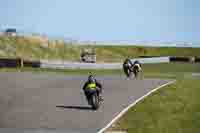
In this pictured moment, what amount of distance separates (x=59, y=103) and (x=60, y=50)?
217 ft

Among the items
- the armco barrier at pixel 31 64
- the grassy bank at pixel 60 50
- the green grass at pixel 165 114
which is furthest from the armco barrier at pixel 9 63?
the green grass at pixel 165 114

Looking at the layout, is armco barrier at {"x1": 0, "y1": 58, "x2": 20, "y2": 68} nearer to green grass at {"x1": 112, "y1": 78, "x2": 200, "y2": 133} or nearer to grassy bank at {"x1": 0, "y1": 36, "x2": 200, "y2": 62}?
grassy bank at {"x1": 0, "y1": 36, "x2": 200, "y2": 62}

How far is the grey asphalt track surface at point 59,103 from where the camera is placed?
18875 mm

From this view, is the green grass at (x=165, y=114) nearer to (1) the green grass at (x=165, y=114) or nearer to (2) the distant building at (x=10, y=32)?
(1) the green grass at (x=165, y=114)

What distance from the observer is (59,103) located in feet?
77.7

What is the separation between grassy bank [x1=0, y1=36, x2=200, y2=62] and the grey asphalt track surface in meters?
41.0

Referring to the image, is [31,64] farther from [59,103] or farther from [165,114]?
[165,114]

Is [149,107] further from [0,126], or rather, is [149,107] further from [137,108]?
[0,126]

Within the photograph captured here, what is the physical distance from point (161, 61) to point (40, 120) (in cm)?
4795

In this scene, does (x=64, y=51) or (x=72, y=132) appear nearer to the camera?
(x=72, y=132)

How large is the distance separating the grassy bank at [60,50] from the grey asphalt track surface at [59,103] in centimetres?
4102

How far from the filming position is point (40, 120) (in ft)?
63.9

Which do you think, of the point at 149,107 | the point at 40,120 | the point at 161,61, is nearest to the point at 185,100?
the point at 149,107

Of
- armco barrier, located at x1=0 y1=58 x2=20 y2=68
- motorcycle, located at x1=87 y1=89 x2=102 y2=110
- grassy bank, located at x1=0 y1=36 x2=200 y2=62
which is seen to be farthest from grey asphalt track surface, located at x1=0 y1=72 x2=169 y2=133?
grassy bank, located at x1=0 y1=36 x2=200 y2=62
